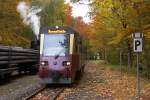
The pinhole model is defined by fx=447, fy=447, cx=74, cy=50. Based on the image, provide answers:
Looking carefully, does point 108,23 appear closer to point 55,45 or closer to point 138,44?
point 55,45

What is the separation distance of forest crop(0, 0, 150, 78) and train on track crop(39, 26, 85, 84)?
148 inches

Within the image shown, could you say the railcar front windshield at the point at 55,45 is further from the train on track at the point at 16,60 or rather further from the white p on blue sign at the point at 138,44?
the white p on blue sign at the point at 138,44

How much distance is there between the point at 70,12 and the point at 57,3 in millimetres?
Answer: 13566

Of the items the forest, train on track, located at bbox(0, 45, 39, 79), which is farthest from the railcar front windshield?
the forest

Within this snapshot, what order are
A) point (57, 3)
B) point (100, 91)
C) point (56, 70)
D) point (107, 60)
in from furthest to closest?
point (57, 3)
point (107, 60)
point (56, 70)
point (100, 91)

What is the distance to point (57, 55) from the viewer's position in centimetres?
2342

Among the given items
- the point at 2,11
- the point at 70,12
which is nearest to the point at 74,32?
the point at 2,11

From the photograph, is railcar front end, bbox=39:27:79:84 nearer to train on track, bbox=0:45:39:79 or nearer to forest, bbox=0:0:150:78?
train on track, bbox=0:45:39:79

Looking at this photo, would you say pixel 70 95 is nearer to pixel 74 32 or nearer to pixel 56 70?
pixel 56 70

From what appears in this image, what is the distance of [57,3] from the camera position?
6812 cm

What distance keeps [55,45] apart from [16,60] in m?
5.42

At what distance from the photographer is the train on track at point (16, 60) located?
82.1 feet

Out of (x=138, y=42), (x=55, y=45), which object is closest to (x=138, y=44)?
(x=138, y=42)

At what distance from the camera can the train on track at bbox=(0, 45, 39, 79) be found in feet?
82.1
